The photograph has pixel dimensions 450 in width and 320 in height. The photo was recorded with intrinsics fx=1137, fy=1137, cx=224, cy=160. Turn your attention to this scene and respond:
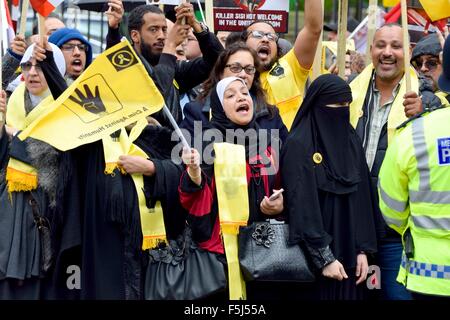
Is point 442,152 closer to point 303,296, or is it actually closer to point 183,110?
point 303,296

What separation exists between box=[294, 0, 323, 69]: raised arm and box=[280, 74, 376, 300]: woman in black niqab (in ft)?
2.51

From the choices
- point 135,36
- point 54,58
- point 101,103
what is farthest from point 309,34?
point 54,58

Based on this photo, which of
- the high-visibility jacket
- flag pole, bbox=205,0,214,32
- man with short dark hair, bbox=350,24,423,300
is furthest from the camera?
flag pole, bbox=205,0,214,32

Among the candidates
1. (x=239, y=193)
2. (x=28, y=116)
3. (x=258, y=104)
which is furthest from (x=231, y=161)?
(x=28, y=116)

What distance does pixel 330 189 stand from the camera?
705cm

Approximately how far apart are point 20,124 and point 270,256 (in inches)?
74.8

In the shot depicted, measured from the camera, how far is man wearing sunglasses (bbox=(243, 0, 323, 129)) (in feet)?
25.7

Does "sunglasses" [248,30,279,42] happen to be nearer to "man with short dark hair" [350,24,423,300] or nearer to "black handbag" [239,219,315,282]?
"man with short dark hair" [350,24,423,300]

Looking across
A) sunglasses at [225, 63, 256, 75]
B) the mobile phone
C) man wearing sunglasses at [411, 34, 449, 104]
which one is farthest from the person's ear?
man wearing sunglasses at [411, 34, 449, 104]

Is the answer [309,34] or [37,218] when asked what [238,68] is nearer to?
[309,34]

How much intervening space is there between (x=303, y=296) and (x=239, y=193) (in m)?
0.75

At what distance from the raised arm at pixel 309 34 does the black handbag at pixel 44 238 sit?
7.10 ft

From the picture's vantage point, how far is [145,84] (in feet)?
Result: 23.9

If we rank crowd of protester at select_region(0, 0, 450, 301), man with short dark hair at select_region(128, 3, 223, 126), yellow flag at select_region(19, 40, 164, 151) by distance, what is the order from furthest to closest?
man with short dark hair at select_region(128, 3, 223, 126), yellow flag at select_region(19, 40, 164, 151), crowd of protester at select_region(0, 0, 450, 301)
